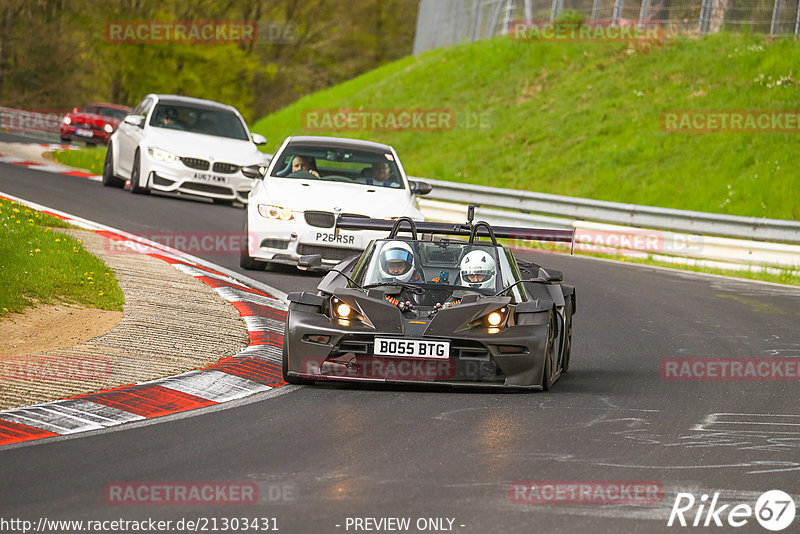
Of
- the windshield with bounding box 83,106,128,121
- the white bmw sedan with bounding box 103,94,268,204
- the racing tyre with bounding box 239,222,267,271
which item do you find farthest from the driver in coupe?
the windshield with bounding box 83,106,128,121

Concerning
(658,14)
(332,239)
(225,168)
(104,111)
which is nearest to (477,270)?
(332,239)

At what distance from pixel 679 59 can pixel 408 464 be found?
2814 centimetres

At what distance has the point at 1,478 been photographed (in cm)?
604

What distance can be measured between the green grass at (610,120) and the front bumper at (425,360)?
17030 millimetres

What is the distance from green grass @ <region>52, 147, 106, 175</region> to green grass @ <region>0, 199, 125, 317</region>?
43.3ft

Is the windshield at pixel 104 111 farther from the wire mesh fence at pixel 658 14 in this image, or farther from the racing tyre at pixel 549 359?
the racing tyre at pixel 549 359

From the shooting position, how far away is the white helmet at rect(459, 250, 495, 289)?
983cm

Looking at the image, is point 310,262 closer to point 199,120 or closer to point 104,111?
point 199,120

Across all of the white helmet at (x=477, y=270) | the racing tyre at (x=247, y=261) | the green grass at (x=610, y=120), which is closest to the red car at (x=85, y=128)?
the green grass at (x=610, y=120)

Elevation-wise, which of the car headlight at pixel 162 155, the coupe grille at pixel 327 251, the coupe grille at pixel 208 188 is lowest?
the coupe grille at pixel 327 251

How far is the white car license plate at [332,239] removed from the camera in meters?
14.4

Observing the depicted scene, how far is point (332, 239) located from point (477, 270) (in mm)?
4734

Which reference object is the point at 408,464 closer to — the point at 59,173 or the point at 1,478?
the point at 1,478

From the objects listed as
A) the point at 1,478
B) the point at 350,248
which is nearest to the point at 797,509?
the point at 1,478
